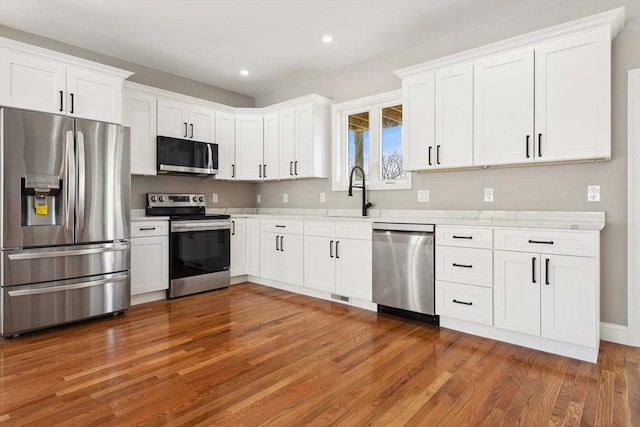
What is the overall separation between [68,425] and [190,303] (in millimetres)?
2208

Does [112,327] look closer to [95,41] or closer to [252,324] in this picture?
[252,324]

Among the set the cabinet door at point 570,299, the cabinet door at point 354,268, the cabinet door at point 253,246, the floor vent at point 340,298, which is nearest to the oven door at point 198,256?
the cabinet door at point 253,246

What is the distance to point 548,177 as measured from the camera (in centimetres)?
304

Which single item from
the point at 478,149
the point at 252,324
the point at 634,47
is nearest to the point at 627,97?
the point at 634,47

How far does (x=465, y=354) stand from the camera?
2.58 m

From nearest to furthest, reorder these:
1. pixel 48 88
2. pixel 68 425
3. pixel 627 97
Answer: pixel 68 425, pixel 627 97, pixel 48 88

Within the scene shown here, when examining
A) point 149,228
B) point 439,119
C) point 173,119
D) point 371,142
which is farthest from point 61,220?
point 439,119

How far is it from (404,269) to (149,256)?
8.86 feet

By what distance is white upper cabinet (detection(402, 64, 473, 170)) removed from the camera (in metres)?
3.21

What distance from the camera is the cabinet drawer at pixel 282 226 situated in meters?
4.25

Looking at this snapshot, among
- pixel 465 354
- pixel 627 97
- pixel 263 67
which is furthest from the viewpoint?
pixel 263 67

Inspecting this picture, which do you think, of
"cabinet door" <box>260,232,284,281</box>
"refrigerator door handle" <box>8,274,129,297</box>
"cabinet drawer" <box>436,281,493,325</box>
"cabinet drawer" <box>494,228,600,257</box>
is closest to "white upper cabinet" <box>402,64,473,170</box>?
"cabinet drawer" <box>494,228,600,257</box>

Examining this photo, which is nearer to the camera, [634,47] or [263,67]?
[634,47]

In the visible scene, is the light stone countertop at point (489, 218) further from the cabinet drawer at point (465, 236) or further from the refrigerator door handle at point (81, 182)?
the refrigerator door handle at point (81, 182)
